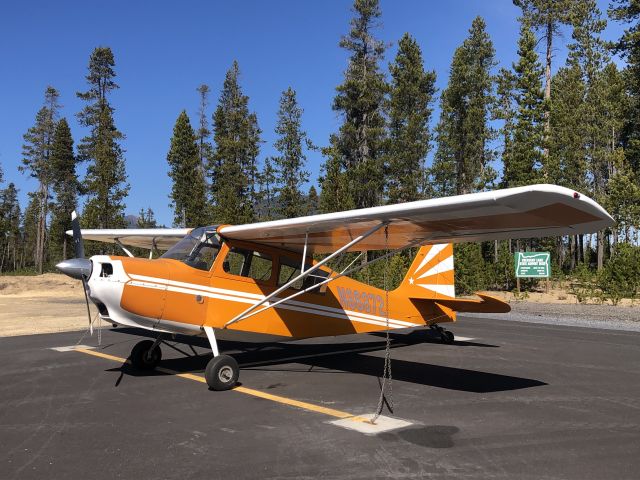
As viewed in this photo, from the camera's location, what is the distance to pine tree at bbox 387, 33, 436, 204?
36.6 m

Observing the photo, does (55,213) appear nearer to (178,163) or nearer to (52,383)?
(178,163)

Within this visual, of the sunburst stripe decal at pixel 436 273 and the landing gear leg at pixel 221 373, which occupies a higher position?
the sunburst stripe decal at pixel 436 273

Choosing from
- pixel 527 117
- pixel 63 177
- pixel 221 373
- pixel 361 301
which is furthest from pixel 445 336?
pixel 63 177

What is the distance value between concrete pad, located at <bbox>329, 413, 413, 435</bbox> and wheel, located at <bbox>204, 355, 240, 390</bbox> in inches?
86.2

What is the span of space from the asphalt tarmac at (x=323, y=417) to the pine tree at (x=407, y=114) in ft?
90.8

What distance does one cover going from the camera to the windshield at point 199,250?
771 centimetres

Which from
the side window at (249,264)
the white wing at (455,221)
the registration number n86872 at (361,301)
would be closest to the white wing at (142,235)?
the side window at (249,264)

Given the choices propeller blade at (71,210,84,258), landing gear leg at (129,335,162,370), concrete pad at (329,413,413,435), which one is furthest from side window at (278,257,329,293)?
concrete pad at (329,413,413,435)

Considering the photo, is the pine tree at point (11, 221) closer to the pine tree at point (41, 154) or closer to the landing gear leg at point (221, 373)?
the pine tree at point (41, 154)

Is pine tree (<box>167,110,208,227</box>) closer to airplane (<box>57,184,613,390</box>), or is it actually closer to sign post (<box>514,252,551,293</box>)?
sign post (<box>514,252,551,293</box>)

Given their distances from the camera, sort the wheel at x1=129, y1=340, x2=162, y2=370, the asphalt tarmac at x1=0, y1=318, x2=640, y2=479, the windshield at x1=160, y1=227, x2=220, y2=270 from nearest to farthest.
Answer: the asphalt tarmac at x1=0, y1=318, x2=640, y2=479
the windshield at x1=160, y1=227, x2=220, y2=270
the wheel at x1=129, y1=340, x2=162, y2=370

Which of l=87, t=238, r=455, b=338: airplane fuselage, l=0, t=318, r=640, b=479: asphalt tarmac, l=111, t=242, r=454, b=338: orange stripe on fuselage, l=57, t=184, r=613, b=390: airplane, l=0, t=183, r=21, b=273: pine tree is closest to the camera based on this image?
l=0, t=318, r=640, b=479: asphalt tarmac

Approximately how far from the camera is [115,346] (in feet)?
36.5

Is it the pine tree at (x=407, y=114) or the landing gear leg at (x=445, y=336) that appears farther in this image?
the pine tree at (x=407, y=114)
